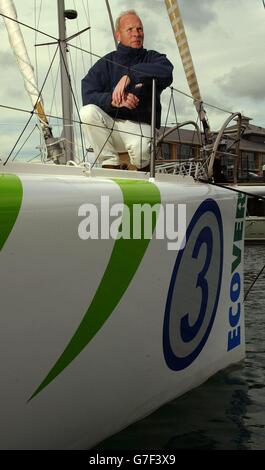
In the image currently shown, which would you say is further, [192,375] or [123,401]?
[192,375]

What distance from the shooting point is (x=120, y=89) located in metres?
3.78

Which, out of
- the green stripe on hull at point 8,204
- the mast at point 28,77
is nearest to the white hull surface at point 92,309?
the green stripe on hull at point 8,204

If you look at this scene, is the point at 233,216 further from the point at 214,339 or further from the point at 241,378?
the point at 241,378

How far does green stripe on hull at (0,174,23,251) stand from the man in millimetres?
1866

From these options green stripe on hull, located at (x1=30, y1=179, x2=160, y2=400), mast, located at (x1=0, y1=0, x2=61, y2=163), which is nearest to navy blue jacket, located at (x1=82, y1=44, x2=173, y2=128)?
mast, located at (x1=0, y1=0, x2=61, y2=163)

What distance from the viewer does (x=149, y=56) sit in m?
3.91

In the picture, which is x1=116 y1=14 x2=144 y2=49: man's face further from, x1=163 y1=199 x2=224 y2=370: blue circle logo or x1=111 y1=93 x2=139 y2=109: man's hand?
x1=163 y1=199 x2=224 y2=370: blue circle logo

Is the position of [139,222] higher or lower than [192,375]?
higher

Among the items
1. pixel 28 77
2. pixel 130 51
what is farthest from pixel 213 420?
pixel 28 77

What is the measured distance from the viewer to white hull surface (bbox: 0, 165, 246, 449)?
1.94m

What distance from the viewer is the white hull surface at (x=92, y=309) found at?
194 centimetres
